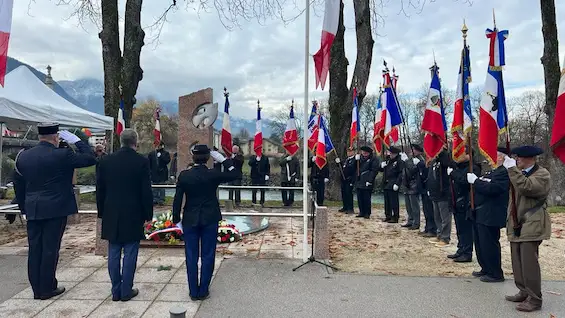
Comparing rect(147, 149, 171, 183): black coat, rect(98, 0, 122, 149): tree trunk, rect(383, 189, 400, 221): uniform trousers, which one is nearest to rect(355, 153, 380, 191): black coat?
rect(383, 189, 400, 221): uniform trousers

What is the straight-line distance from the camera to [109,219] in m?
4.87

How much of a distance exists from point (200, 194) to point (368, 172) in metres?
7.03

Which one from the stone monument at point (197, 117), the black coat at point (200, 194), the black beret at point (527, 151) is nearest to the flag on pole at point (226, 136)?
the black coat at point (200, 194)

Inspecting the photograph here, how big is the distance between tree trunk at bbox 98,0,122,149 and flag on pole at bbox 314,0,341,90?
8.57 m

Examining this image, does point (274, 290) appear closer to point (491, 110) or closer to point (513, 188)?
point (513, 188)

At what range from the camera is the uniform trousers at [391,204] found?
35.6 feet

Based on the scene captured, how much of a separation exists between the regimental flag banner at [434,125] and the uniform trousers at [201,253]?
4.48 m

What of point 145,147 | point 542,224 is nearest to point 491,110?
point 542,224

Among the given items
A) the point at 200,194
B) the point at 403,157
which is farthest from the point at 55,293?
the point at 403,157

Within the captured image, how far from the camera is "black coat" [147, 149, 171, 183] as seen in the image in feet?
42.9

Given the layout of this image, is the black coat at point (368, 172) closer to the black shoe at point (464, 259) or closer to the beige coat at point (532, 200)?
the black shoe at point (464, 259)

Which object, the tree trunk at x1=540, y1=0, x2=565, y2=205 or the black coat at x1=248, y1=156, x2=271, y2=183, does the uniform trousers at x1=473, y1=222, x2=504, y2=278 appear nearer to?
the black coat at x1=248, y1=156, x2=271, y2=183

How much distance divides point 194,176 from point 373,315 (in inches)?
98.1

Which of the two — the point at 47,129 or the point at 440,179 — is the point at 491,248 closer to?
the point at 440,179
